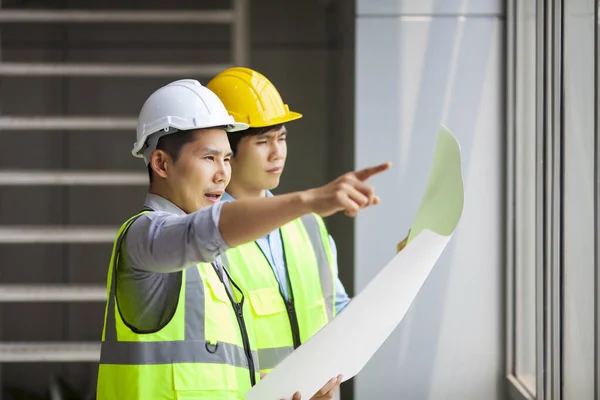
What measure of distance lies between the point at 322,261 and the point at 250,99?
48cm

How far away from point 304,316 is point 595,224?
82 centimetres

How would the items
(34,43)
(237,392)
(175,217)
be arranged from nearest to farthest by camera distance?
(175,217)
(237,392)
(34,43)

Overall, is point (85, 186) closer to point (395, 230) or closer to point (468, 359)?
point (395, 230)

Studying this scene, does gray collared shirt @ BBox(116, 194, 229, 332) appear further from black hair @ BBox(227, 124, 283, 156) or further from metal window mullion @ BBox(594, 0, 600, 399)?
metal window mullion @ BBox(594, 0, 600, 399)

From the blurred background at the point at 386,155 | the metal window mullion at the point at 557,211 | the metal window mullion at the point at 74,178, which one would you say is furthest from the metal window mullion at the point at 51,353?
the metal window mullion at the point at 557,211

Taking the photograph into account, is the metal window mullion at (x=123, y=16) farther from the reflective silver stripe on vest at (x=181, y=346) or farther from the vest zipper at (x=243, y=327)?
the reflective silver stripe on vest at (x=181, y=346)

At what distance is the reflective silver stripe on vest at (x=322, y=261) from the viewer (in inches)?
88.2

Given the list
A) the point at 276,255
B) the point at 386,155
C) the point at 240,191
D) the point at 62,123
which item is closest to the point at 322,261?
the point at 276,255

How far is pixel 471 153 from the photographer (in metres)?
3.18

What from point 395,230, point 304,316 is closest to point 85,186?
point 395,230

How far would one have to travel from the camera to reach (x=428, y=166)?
319cm

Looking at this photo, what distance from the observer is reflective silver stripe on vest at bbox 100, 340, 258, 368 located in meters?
1.52

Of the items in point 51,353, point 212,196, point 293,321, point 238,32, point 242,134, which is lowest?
point 51,353

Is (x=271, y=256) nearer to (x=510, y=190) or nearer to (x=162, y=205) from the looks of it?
(x=162, y=205)
